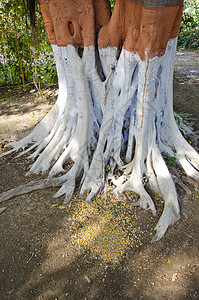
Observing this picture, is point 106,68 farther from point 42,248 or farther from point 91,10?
point 42,248

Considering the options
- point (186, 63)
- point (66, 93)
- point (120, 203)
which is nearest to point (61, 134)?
point (66, 93)

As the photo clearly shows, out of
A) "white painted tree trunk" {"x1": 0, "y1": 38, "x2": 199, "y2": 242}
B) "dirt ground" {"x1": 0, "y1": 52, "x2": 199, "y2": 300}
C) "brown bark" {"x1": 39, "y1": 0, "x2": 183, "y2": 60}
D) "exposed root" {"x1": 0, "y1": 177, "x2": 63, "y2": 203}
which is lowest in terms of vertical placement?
"dirt ground" {"x1": 0, "y1": 52, "x2": 199, "y2": 300}

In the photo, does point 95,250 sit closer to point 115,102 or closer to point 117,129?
point 117,129

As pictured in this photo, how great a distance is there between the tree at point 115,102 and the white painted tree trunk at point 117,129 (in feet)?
0.04

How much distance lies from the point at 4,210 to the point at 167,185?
6.42ft

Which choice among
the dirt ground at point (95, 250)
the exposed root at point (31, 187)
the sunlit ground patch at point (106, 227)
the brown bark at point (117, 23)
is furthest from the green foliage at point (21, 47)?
the sunlit ground patch at point (106, 227)

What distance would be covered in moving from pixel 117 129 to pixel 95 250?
148 cm

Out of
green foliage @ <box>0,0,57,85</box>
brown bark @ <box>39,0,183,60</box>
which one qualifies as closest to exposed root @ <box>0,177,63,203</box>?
brown bark @ <box>39,0,183,60</box>

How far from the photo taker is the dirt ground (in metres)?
A: 1.92

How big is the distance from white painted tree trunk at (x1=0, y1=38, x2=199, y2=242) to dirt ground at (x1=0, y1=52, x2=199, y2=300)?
0.52ft

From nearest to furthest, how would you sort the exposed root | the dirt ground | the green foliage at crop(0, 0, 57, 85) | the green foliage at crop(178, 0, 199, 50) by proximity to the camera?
the dirt ground → the exposed root → the green foliage at crop(0, 0, 57, 85) → the green foliage at crop(178, 0, 199, 50)

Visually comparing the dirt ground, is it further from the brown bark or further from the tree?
the brown bark

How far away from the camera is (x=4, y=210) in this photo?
106 inches

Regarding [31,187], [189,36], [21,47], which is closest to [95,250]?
[31,187]
